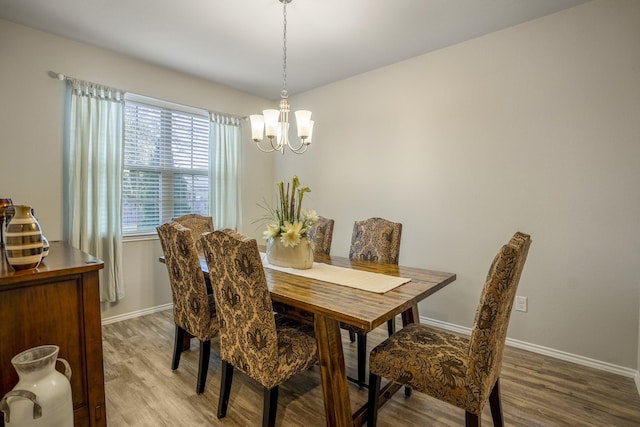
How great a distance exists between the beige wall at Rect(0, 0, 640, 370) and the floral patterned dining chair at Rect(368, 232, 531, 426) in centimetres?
139

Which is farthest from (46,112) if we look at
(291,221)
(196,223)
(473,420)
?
(473,420)

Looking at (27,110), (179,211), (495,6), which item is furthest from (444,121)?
(27,110)

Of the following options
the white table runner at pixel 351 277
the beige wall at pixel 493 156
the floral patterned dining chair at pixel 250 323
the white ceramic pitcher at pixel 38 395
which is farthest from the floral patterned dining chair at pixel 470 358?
the beige wall at pixel 493 156

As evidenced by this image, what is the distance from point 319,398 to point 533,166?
234 centimetres

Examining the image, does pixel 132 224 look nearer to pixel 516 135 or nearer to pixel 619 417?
pixel 516 135

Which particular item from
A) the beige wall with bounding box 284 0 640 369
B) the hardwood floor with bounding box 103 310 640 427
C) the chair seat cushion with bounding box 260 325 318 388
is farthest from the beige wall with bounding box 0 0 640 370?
the chair seat cushion with bounding box 260 325 318 388

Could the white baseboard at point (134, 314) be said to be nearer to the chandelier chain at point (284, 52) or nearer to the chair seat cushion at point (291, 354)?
the chair seat cushion at point (291, 354)

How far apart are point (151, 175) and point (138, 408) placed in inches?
91.8

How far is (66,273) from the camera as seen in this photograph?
1.34 metres

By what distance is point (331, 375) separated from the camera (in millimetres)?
1506

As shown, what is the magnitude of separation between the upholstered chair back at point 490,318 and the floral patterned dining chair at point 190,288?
57.5 inches

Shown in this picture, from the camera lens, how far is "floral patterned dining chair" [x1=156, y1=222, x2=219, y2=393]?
191 cm

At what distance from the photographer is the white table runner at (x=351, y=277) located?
5.70 ft

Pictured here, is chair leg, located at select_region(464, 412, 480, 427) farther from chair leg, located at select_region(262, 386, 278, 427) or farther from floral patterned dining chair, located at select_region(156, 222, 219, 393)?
floral patterned dining chair, located at select_region(156, 222, 219, 393)
